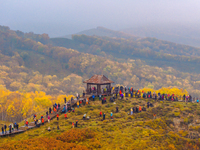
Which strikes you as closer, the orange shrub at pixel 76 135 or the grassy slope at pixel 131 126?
the orange shrub at pixel 76 135

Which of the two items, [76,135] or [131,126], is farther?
[131,126]

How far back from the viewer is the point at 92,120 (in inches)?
1214

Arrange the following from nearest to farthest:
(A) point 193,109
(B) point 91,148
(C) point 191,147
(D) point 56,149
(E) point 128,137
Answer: (D) point 56,149, (B) point 91,148, (C) point 191,147, (E) point 128,137, (A) point 193,109

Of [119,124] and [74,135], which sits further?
[119,124]

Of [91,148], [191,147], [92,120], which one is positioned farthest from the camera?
[92,120]

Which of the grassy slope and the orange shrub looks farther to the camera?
the grassy slope

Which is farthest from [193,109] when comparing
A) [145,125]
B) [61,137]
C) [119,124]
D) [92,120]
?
[61,137]

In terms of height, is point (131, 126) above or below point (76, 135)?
below

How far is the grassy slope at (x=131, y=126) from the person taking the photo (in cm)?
2367

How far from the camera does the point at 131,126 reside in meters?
28.1

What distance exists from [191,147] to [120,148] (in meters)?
9.85

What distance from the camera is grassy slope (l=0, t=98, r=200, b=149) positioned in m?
23.7

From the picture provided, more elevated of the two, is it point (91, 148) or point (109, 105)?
point (109, 105)

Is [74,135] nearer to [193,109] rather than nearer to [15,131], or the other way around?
[15,131]
